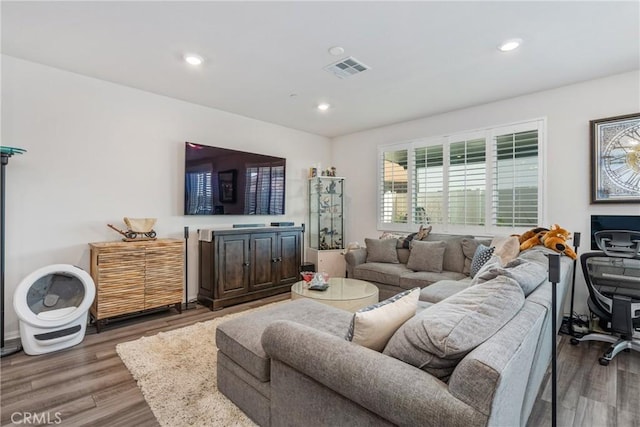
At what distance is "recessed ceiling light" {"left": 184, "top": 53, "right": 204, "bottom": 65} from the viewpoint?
269cm

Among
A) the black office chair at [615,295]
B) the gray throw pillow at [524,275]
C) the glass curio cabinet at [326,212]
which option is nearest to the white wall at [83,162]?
the glass curio cabinet at [326,212]

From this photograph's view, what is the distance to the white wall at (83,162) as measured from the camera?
111 inches

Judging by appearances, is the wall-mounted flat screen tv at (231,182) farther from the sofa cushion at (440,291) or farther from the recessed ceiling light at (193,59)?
the sofa cushion at (440,291)

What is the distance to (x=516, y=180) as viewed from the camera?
369cm

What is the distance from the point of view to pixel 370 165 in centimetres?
521

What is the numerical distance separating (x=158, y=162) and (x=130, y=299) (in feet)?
5.26

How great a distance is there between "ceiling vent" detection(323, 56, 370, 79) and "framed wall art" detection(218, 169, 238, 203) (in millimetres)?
1959

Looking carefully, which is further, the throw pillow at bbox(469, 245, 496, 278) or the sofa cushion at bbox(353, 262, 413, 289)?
the sofa cushion at bbox(353, 262, 413, 289)

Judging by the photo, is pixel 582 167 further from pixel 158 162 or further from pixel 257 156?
pixel 158 162

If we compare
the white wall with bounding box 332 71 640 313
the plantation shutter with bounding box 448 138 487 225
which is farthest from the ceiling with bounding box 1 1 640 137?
the plantation shutter with bounding box 448 138 487 225

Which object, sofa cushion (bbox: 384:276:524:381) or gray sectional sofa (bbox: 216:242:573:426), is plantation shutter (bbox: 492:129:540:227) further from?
sofa cushion (bbox: 384:276:524:381)

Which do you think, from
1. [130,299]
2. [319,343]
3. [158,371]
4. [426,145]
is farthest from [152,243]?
[426,145]

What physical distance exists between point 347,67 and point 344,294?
216cm

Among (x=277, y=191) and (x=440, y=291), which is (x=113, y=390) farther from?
(x=277, y=191)
